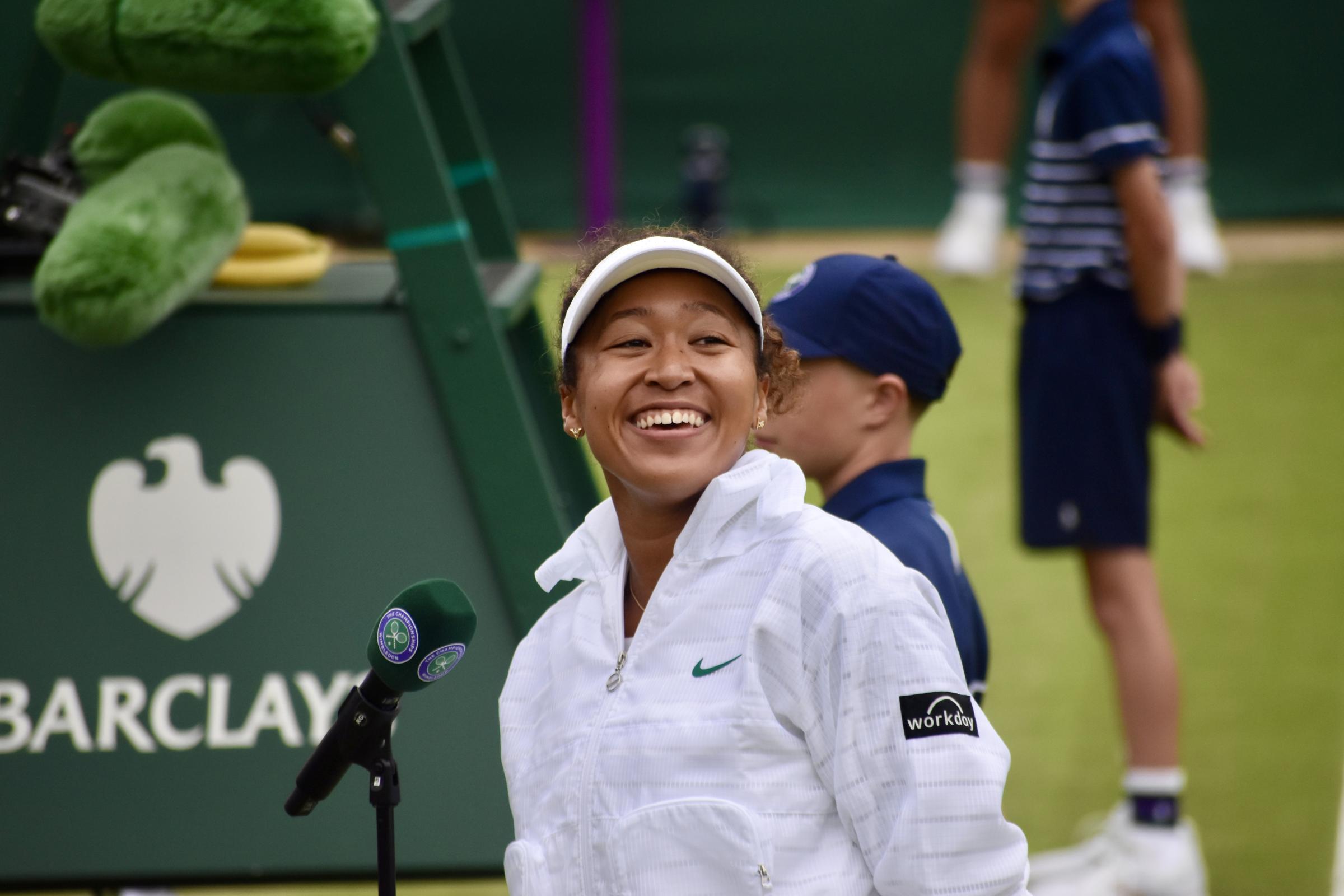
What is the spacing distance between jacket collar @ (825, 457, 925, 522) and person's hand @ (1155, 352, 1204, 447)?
170cm

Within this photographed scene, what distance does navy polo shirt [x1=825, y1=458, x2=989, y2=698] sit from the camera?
86.7 inches

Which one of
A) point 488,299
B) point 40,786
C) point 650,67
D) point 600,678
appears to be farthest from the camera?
point 650,67

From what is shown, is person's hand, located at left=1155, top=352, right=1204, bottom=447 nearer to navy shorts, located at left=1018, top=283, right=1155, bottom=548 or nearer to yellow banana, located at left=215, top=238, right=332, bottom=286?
navy shorts, located at left=1018, top=283, right=1155, bottom=548

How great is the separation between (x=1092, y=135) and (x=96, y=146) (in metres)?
2.11

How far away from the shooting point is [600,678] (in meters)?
1.68

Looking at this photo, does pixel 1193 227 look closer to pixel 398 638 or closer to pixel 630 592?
pixel 630 592

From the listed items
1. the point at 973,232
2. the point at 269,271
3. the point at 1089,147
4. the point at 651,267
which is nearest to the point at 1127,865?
the point at 1089,147

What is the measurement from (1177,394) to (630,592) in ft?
8.02

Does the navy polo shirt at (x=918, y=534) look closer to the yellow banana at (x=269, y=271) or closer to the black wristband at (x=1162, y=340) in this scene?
the yellow banana at (x=269, y=271)

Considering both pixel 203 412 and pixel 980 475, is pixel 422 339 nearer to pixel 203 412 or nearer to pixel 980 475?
pixel 203 412

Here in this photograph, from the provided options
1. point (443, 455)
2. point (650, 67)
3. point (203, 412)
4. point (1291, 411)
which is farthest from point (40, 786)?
point (650, 67)

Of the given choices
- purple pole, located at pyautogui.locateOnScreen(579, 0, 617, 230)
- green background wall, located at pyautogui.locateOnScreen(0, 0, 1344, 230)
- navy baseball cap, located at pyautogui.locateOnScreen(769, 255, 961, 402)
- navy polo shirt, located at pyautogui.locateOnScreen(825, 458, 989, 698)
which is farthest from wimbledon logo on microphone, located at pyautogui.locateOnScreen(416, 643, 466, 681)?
green background wall, located at pyautogui.locateOnScreen(0, 0, 1344, 230)

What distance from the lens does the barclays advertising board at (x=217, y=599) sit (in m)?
2.85

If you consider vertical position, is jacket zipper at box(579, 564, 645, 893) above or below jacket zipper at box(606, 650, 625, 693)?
below
